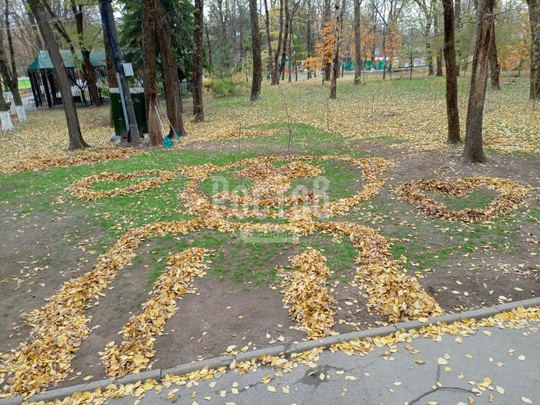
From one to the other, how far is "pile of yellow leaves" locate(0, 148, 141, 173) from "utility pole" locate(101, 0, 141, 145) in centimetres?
130

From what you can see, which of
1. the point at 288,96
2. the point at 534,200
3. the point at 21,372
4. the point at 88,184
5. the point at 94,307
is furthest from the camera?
the point at 288,96

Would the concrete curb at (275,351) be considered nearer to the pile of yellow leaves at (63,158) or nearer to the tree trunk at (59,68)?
the pile of yellow leaves at (63,158)

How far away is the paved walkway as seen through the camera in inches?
137

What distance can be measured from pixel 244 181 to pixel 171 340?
5.85m

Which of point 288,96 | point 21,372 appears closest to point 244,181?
point 21,372

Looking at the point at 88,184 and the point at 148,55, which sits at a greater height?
the point at 148,55

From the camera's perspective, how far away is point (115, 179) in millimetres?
10609

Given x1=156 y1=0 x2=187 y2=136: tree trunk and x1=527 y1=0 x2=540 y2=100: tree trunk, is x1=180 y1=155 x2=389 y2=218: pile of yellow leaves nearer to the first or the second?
x1=156 y1=0 x2=187 y2=136: tree trunk

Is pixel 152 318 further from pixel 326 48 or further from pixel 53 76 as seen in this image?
pixel 326 48

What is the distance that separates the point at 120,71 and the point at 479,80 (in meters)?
12.0

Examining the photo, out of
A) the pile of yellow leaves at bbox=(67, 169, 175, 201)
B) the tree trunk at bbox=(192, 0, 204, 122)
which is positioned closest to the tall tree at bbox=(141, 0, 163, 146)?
the tree trunk at bbox=(192, 0, 204, 122)

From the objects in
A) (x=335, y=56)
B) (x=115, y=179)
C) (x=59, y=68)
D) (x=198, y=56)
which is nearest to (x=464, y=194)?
(x=115, y=179)

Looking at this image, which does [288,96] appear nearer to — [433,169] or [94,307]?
[433,169]

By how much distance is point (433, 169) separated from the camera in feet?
31.4
